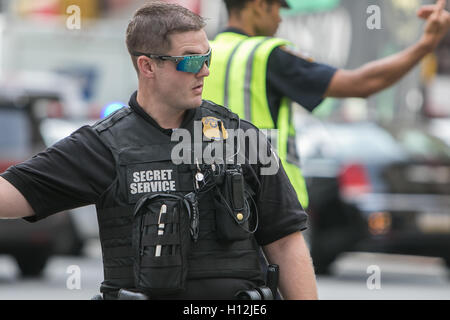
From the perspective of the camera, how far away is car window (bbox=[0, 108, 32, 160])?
12.1 meters

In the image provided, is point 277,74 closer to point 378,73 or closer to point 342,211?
point 378,73

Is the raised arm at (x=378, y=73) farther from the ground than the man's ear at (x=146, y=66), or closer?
closer

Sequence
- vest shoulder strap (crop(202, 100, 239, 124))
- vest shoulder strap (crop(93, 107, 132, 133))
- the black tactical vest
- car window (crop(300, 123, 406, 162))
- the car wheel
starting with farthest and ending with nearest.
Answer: the car wheel
car window (crop(300, 123, 406, 162))
vest shoulder strap (crop(202, 100, 239, 124))
vest shoulder strap (crop(93, 107, 132, 133))
the black tactical vest

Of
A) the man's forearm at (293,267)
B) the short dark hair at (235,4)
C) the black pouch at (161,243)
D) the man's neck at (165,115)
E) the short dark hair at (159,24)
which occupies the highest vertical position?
the short dark hair at (235,4)

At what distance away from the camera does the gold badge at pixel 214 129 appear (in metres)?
3.66

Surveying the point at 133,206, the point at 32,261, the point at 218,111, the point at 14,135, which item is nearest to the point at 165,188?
the point at 133,206

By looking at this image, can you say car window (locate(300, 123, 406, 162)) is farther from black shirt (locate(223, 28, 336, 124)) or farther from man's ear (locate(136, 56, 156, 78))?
man's ear (locate(136, 56, 156, 78))

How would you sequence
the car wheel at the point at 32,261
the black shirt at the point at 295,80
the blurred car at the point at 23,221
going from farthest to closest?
the car wheel at the point at 32,261
the blurred car at the point at 23,221
the black shirt at the point at 295,80

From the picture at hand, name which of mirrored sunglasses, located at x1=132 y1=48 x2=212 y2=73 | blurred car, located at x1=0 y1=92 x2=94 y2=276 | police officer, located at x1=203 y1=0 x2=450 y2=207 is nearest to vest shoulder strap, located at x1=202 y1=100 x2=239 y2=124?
mirrored sunglasses, located at x1=132 y1=48 x2=212 y2=73

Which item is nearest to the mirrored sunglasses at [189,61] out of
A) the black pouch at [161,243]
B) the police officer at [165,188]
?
the police officer at [165,188]

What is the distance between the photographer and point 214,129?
368 centimetres

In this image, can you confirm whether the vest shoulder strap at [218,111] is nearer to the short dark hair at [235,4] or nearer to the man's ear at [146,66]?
the man's ear at [146,66]

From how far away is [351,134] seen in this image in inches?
478
